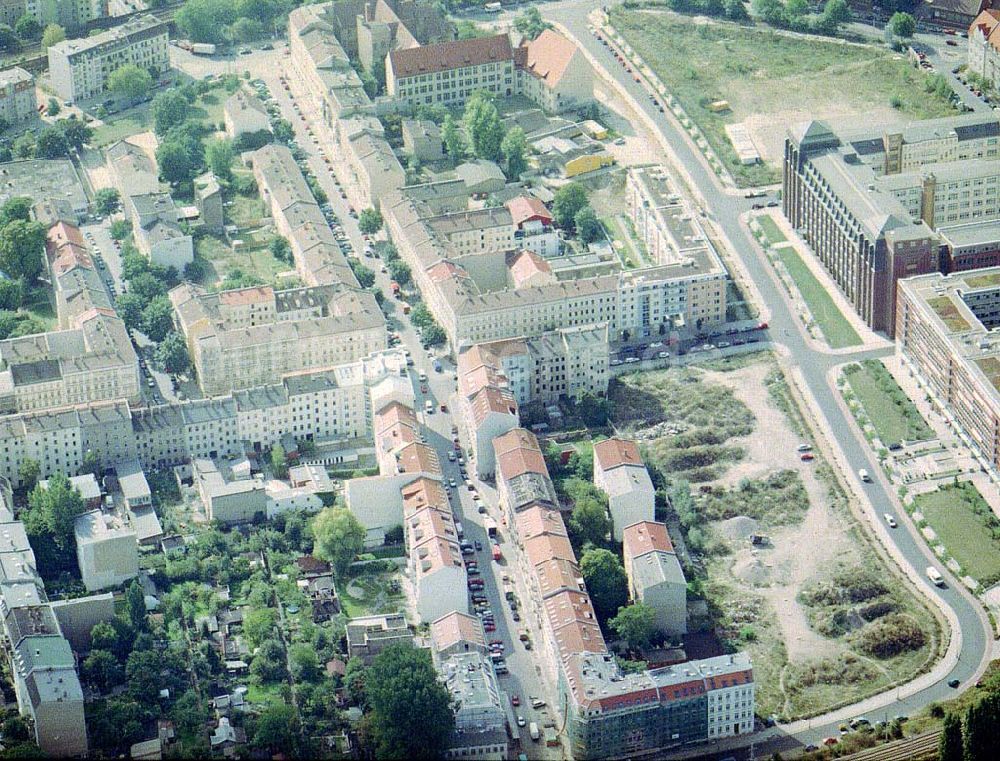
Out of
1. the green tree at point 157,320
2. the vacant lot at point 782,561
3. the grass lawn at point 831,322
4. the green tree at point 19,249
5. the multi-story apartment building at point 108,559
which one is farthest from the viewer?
the green tree at point 19,249

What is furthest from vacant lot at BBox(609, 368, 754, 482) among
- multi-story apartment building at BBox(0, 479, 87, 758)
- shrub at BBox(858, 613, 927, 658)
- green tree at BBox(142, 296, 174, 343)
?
multi-story apartment building at BBox(0, 479, 87, 758)

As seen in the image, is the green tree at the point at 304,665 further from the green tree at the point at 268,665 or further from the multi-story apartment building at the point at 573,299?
the multi-story apartment building at the point at 573,299

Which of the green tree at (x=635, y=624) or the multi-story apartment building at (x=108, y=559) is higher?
the multi-story apartment building at (x=108, y=559)

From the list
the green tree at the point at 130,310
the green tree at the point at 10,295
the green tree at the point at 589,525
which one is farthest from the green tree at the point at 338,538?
the green tree at the point at 10,295

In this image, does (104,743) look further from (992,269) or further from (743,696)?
(992,269)

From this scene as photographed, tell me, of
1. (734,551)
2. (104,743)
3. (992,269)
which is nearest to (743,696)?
(734,551)

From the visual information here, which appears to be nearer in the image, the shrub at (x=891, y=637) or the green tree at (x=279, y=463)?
the shrub at (x=891, y=637)

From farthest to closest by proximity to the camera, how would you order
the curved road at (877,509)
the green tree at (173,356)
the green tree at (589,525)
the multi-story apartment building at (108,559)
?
1. the green tree at (173,356)
2. the green tree at (589,525)
3. the multi-story apartment building at (108,559)
4. the curved road at (877,509)
